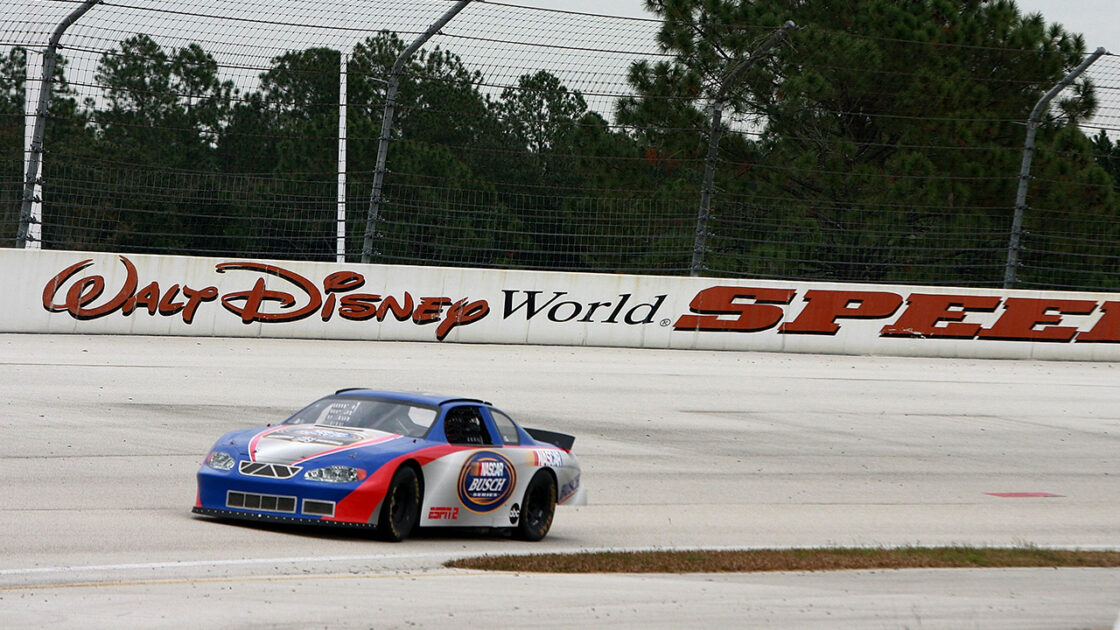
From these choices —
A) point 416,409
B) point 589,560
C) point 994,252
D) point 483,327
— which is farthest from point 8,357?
point 994,252

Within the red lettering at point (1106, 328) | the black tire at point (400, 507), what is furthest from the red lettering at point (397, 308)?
the red lettering at point (1106, 328)

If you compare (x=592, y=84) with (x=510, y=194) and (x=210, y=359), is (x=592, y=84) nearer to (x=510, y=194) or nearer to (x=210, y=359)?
(x=510, y=194)

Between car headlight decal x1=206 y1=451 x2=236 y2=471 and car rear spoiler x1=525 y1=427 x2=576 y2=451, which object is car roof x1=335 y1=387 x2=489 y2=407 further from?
car headlight decal x1=206 y1=451 x2=236 y2=471

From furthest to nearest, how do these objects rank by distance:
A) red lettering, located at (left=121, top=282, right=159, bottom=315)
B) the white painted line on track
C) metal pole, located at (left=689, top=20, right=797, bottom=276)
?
metal pole, located at (left=689, top=20, right=797, bottom=276) → red lettering, located at (left=121, top=282, right=159, bottom=315) → the white painted line on track

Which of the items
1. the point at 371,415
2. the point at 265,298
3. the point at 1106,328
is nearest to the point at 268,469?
the point at 371,415

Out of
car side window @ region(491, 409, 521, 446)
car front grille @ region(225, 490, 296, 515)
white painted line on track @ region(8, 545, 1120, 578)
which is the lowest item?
white painted line on track @ region(8, 545, 1120, 578)

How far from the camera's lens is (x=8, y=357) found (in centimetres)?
1688

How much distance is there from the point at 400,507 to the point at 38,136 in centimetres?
1092

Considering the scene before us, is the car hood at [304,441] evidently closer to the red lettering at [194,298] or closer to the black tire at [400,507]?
the black tire at [400,507]

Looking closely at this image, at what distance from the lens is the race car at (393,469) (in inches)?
363

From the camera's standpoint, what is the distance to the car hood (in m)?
9.30

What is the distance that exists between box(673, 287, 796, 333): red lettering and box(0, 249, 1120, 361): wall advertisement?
0.02 metres

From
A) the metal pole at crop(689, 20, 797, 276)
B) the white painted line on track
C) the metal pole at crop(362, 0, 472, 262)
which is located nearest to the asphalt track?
the white painted line on track

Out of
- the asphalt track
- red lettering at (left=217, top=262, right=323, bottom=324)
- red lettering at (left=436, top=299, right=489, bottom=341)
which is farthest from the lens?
red lettering at (left=436, top=299, right=489, bottom=341)
